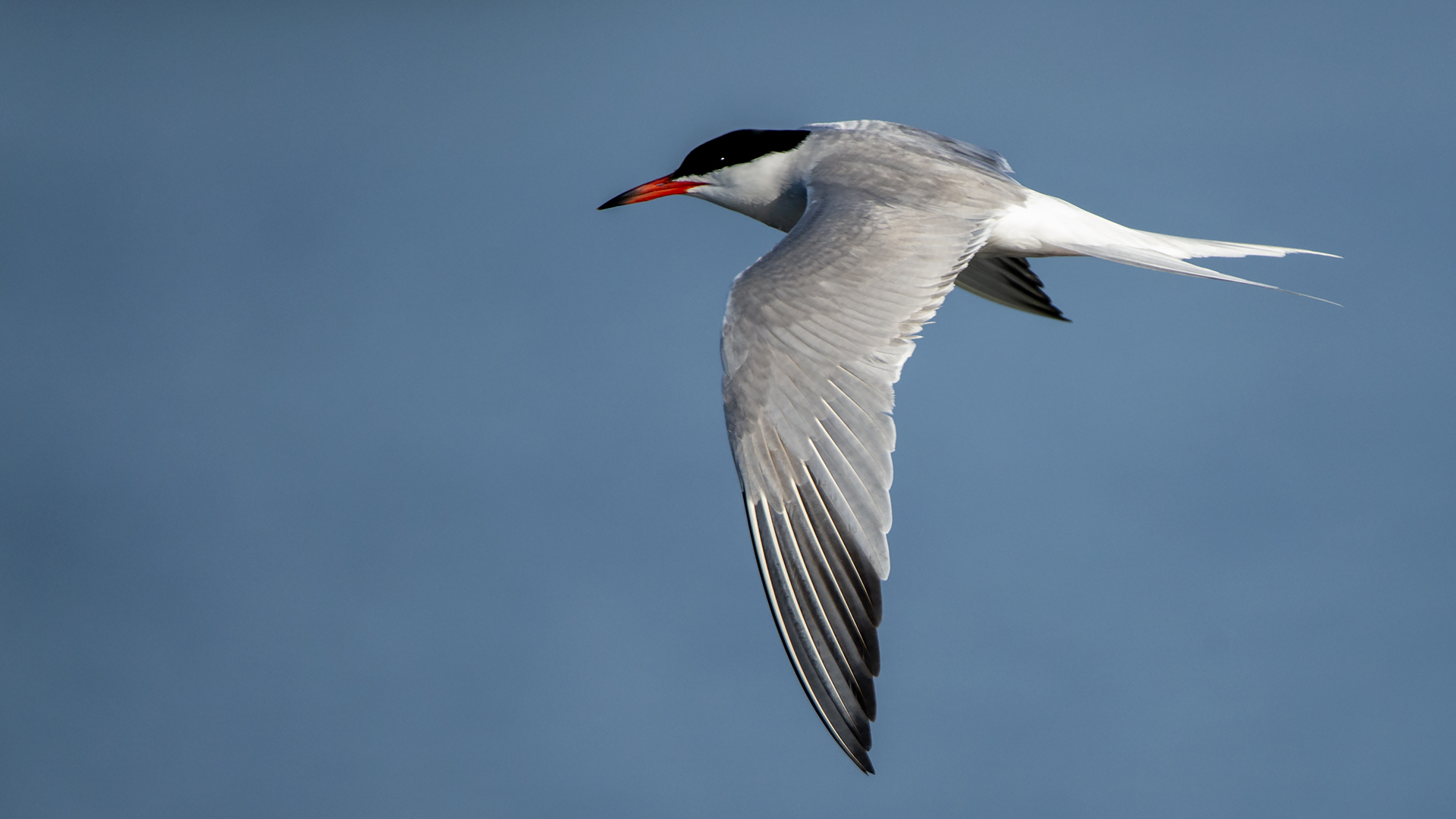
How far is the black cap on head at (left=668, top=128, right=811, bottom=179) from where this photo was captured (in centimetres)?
336

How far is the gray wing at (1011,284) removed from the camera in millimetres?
3566

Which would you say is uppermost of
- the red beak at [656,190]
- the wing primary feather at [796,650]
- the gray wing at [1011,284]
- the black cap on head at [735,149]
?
the black cap on head at [735,149]

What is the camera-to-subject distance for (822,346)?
2.50 m

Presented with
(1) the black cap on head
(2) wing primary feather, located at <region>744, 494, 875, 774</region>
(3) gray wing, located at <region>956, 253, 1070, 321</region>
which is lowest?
(2) wing primary feather, located at <region>744, 494, 875, 774</region>

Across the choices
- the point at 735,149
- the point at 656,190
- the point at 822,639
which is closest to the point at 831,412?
the point at 822,639

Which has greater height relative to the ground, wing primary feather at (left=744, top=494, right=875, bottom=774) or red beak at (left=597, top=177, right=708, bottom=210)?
red beak at (left=597, top=177, right=708, bottom=210)

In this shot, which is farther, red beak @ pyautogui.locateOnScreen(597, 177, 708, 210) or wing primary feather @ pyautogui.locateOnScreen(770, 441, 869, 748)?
red beak @ pyautogui.locateOnScreen(597, 177, 708, 210)

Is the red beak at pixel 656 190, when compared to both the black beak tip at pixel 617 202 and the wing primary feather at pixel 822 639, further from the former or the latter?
the wing primary feather at pixel 822 639

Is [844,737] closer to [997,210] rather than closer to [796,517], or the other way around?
[796,517]

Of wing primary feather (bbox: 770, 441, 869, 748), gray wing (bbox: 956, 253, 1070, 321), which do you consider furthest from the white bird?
gray wing (bbox: 956, 253, 1070, 321)

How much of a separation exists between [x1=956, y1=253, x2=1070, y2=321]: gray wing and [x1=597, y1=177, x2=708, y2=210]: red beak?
2.74 feet

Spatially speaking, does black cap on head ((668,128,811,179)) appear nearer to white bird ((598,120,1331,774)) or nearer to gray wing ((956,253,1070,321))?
white bird ((598,120,1331,774))

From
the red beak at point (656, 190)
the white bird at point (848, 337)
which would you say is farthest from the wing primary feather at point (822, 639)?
the red beak at point (656, 190)

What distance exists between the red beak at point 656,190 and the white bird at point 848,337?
40 cm
